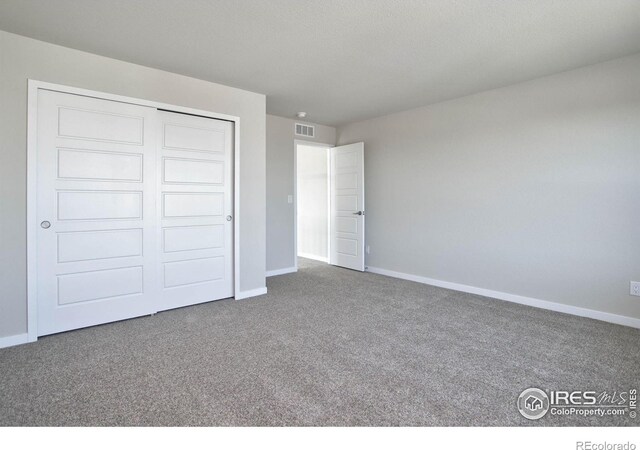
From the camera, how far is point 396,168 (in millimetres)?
5086

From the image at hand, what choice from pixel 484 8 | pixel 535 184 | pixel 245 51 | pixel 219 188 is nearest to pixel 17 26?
pixel 245 51

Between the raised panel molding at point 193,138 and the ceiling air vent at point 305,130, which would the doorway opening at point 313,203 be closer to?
the ceiling air vent at point 305,130

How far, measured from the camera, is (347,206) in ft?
18.6

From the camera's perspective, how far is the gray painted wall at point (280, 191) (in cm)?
522

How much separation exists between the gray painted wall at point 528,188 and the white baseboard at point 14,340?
4.37 metres

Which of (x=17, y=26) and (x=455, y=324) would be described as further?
(x=455, y=324)

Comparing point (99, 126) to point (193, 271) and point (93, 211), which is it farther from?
point (193, 271)

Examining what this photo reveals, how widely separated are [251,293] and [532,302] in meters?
3.27

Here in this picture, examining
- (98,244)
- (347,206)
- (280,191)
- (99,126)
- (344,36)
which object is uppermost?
(344,36)

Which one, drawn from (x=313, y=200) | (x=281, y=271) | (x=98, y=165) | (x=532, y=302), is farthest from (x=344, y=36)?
(x=313, y=200)

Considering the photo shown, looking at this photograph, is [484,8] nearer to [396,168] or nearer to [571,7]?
[571,7]

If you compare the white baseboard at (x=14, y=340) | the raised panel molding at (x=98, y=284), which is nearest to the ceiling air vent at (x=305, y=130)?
the raised panel molding at (x=98, y=284)

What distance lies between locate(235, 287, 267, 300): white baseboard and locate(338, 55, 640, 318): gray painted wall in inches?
83.6

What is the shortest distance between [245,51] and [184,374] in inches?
106
